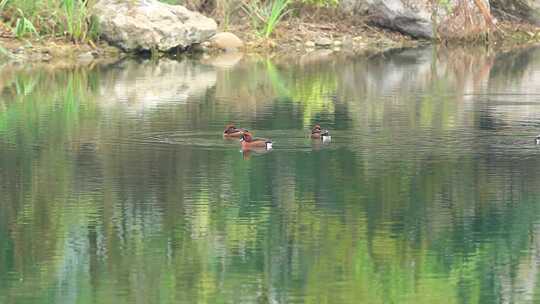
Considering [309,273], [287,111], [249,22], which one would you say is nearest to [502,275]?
[309,273]

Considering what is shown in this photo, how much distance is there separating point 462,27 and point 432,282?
94.1 feet

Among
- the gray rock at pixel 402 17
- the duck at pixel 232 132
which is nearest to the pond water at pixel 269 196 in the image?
the duck at pixel 232 132

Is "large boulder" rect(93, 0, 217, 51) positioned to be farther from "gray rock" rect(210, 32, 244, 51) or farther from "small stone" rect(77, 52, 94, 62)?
"gray rock" rect(210, 32, 244, 51)

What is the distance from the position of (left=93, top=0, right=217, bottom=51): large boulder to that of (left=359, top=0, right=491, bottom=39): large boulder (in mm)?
6268

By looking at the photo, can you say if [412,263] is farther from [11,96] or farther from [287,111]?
[11,96]

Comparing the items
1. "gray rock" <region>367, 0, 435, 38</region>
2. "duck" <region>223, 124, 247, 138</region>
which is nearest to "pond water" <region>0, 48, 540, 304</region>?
"duck" <region>223, 124, 247, 138</region>

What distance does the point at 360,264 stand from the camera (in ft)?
39.7

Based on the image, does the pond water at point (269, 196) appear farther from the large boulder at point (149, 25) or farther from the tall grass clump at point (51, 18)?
the large boulder at point (149, 25)

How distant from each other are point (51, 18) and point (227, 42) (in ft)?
15.5

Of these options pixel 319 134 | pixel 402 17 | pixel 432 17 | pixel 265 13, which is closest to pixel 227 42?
pixel 265 13

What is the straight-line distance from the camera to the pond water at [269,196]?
11617 millimetres

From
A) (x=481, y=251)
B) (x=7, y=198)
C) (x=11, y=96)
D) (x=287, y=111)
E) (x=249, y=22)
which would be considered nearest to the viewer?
(x=481, y=251)

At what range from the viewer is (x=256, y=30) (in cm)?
3766

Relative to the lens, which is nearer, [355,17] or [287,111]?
[287,111]
